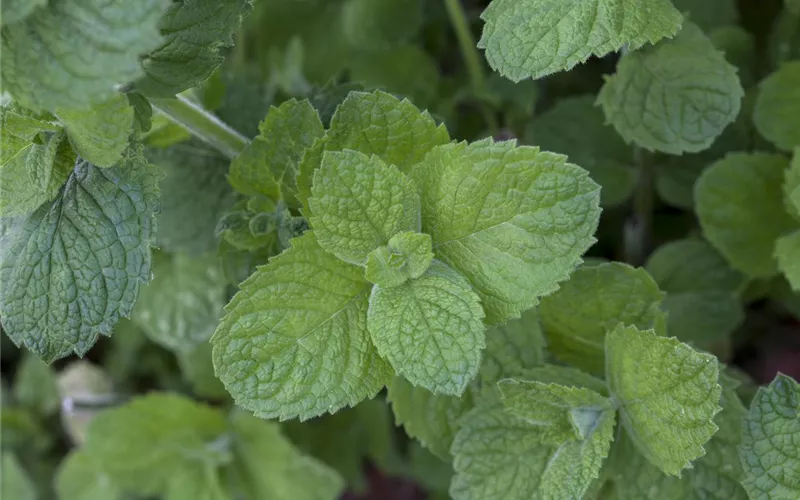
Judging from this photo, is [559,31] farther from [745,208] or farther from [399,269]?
[745,208]

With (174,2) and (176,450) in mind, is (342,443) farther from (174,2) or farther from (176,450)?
(174,2)

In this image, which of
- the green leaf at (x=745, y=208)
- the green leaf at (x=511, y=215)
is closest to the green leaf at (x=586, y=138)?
the green leaf at (x=745, y=208)

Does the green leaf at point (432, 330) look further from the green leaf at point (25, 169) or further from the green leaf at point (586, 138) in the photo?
the green leaf at point (586, 138)

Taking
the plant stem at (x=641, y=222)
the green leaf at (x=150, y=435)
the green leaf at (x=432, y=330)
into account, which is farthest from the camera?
the green leaf at (x=150, y=435)

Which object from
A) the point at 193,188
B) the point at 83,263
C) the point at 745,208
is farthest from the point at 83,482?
the point at 745,208

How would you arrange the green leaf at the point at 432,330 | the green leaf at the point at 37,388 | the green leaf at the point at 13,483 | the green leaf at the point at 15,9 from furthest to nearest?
the green leaf at the point at 37,388 < the green leaf at the point at 13,483 < the green leaf at the point at 432,330 < the green leaf at the point at 15,9

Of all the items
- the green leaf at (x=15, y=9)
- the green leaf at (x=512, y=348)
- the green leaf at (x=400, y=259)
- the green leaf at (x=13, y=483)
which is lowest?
the green leaf at (x=13, y=483)
